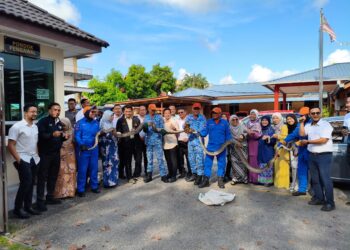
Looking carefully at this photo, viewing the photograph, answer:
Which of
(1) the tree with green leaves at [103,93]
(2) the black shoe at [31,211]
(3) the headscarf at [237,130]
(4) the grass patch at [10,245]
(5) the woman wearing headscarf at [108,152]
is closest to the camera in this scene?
(4) the grass patch at [10,245]

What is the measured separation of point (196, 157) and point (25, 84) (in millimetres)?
3972

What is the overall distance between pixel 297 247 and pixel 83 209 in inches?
132

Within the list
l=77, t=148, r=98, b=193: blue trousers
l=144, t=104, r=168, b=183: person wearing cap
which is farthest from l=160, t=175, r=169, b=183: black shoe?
l=77, t=148, r=98, b=193: blue trousers

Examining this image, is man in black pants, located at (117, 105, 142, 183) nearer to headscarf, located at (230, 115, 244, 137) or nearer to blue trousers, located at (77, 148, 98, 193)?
blue trousers, located at (77, 148, 98, 193)

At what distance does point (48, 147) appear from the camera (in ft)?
16.2

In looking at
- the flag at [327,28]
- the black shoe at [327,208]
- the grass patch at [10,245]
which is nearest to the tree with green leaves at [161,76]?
the flag at [327,28]

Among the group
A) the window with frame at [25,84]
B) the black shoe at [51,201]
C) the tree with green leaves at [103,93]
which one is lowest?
the black shoe at [51,201]

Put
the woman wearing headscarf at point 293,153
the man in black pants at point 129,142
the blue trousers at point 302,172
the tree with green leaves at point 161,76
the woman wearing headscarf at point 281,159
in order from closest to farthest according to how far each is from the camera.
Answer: the blue trousers at point 302,172, the woman wearing headscarf at point 293,153, the woman wearing headscarf at point 281,159, the man in black pants at point 129,142, the tree with green leaves at point 161,76

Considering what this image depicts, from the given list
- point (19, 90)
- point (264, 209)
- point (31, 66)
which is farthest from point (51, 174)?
point (264, 209)

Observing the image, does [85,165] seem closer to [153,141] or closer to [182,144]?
[153,141]

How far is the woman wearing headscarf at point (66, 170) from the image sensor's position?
5543mm

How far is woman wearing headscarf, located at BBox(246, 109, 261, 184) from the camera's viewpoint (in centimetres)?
636

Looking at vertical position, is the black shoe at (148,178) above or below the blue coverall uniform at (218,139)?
below

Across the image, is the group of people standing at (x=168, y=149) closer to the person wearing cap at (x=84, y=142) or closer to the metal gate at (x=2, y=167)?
the person wearing cap at (x=84, y=142)
